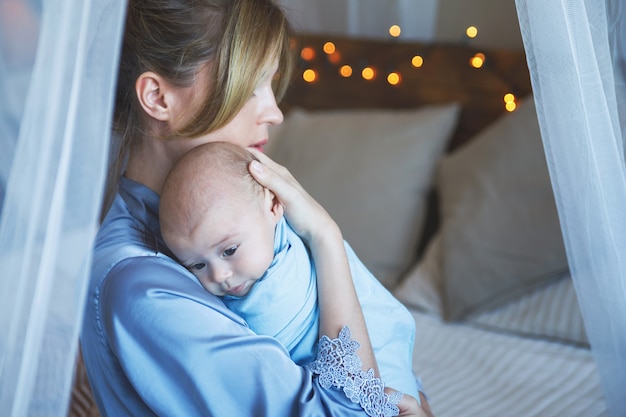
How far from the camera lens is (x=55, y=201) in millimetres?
911

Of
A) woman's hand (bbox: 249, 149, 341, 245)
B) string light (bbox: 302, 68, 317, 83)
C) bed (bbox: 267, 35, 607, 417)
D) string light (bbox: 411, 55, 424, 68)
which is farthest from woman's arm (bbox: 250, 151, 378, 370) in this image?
string light (bbox: 302, 68, 317, 83)

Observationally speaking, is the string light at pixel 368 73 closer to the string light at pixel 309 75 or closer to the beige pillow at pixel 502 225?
the string light at pixel 309 75

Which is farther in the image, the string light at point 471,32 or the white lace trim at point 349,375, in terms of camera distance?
the string light at point 471,32

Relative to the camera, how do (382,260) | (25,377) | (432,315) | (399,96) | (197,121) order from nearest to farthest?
(25,377) < (197,121) < (432,315) < (382,260) < (399,96)

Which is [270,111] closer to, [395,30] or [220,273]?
[220,273]

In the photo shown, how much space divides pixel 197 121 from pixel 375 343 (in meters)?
0.48

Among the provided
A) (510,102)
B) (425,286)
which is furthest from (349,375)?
(510,102)

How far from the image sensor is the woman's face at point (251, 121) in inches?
49.4

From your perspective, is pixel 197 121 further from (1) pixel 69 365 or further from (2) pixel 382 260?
(2) pixel 382 260

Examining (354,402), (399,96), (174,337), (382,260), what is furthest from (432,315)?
(174,337)

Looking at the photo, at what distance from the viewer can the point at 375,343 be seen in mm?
1260

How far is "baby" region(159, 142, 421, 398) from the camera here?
1102mm

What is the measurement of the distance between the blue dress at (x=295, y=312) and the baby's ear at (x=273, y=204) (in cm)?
2

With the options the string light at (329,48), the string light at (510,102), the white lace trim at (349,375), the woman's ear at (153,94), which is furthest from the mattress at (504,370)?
the string light at (329,48)
